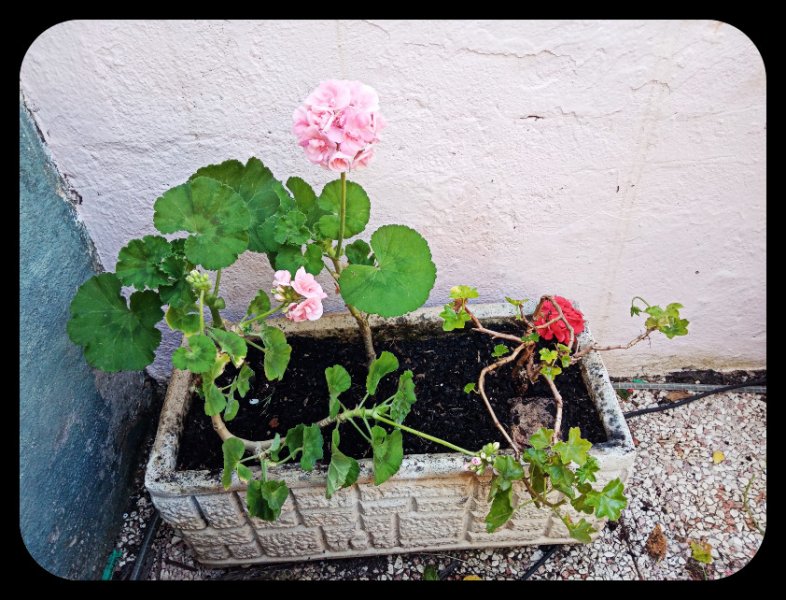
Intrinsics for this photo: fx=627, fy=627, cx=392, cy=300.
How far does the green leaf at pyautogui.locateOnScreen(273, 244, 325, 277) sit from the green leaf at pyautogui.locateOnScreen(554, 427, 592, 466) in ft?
2.05

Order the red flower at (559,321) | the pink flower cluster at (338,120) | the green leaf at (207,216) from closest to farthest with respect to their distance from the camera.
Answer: the pink flower cluster at (338,120)
the green leaf at (207,216)
the red flower at (559,321)

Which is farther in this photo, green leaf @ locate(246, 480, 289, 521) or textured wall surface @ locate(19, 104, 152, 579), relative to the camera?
textured wall surface @ locate(19, 104, 152, 579)

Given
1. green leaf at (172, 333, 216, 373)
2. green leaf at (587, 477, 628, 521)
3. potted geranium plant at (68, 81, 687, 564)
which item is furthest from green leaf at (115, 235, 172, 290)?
green leaf at (587, 477, 628, 521)

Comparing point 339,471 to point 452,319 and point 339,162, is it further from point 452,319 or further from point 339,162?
point 339,162

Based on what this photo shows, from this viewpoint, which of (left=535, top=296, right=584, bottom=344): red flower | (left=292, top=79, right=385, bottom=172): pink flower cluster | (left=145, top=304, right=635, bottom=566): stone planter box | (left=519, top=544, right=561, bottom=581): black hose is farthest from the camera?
(left=519, top=544, right=561, bottom=581): black hose

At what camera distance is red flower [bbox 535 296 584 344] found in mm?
1571

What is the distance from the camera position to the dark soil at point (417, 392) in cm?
153

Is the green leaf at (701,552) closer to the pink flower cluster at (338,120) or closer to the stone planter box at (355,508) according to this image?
the stone planter box at (355,508)

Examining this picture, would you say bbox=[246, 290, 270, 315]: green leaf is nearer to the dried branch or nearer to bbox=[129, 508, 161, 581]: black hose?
the dried branch

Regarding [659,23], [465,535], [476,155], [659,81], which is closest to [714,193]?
[659,81]

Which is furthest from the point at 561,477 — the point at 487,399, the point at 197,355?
the point at 197,355

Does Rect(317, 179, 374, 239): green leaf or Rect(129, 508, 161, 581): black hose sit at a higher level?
Rect(317, 179, 374, 239): green leaf

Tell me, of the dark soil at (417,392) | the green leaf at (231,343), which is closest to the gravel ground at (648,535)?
the dark soil at (417,392)

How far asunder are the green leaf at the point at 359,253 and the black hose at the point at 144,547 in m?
1.02
